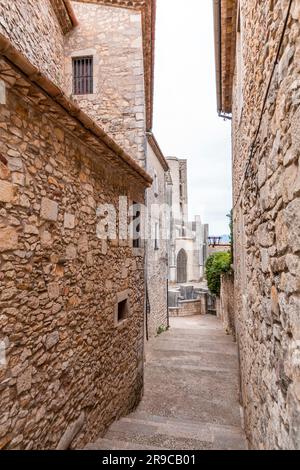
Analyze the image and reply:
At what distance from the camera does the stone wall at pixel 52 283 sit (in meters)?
2.40

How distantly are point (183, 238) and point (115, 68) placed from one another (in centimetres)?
2371

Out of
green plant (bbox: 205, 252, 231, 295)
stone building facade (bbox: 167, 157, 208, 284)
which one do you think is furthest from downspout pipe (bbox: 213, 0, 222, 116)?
stone building facade (bbox: 167, 157, 208, 284)

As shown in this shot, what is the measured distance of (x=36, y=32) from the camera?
530 centimetres

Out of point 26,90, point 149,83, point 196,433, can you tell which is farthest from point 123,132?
point 196,433

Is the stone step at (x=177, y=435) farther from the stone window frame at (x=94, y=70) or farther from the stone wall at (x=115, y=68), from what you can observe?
the stone window frame at (x=94, y=70)

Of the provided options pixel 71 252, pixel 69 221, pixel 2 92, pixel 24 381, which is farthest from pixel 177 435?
pixel 2 92

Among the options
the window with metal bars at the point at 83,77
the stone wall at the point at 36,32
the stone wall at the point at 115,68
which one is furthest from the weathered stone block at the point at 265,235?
the window with metal bars at the point at 83,77

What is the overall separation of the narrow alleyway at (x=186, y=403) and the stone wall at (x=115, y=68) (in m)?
5.32

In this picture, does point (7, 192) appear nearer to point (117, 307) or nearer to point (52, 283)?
point (52, 283)

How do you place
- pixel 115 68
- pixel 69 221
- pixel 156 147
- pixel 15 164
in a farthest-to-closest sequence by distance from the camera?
pixel 156 147 → pixel 115 68 → pixel 69 221 → pixel 15 164

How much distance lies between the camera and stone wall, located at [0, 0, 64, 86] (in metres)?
4.34

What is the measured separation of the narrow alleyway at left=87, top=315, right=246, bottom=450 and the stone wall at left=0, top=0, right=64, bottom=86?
5.78 meters

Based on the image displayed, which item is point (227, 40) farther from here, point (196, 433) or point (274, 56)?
point (196, 433)

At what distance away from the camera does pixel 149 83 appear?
28.0ft
